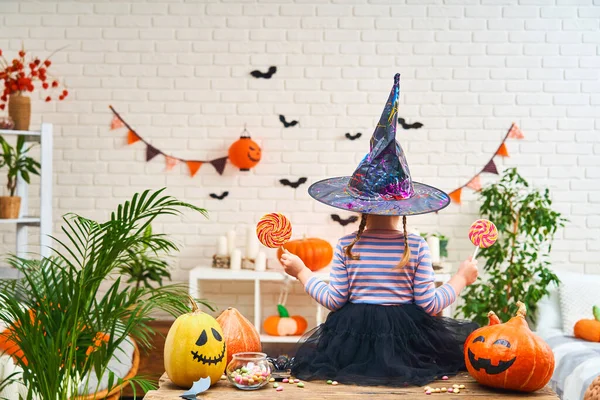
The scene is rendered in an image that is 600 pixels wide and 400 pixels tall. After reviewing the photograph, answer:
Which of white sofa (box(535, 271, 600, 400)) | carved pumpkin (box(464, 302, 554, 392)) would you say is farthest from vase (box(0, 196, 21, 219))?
carved pumpkin (box(464, 302, 554, 392))

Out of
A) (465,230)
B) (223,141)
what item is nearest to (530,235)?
(465,230)

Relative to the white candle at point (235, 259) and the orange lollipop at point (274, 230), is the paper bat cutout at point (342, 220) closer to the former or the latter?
the white candle at point (235, 259)

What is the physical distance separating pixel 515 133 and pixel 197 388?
3716 millimetres

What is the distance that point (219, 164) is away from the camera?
5137mm

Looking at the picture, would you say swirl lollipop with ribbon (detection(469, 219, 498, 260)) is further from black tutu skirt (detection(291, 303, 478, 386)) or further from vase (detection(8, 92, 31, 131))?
vase (detection(8, 92, 31, 131))

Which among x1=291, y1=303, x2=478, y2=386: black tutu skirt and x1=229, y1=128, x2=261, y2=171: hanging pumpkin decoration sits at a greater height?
x1=229, y1=128, x2=261, y2=171: hanging pumpkin decoration

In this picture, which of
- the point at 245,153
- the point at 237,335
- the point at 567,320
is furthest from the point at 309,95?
the point at 237,335

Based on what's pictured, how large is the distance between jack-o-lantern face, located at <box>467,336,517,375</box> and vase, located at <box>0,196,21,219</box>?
339cm

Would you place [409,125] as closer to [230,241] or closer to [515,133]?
[515,133]

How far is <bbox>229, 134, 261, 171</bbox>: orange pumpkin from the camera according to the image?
5.00 metres

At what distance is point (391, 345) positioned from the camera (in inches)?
87.5

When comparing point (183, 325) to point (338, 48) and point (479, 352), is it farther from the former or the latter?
point (338, 48)

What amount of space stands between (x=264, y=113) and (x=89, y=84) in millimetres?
1228

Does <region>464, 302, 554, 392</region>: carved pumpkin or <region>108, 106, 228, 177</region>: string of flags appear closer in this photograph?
<region>464, 302, 554, 392</region>: carved pumpkin
